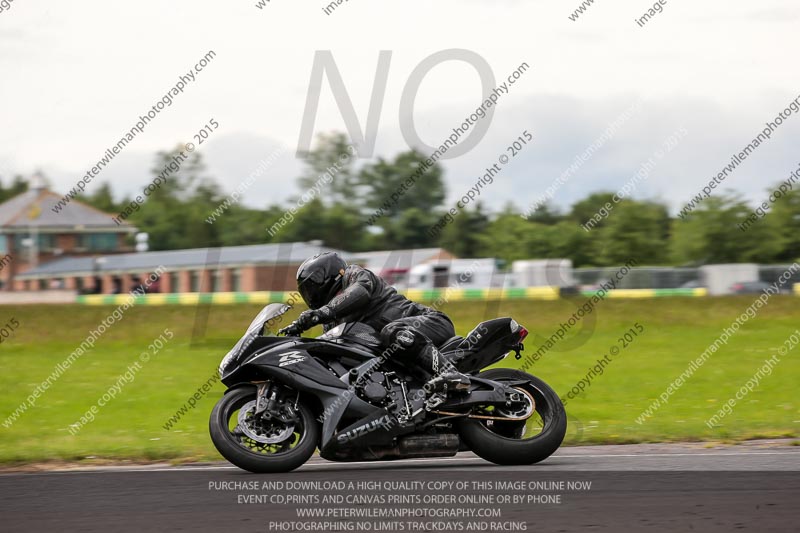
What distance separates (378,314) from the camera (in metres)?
8.55

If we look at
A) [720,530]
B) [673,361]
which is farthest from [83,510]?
[673,361]

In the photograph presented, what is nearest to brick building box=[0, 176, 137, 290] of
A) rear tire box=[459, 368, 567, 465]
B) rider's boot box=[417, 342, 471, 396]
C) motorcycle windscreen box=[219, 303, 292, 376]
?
motorcycle windscreen box=[219, 303, 292, 376]

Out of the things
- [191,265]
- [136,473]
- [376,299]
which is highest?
[376,299]

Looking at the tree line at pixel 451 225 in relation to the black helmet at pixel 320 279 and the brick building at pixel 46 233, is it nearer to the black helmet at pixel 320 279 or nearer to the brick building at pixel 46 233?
the brick building at pixel 46 233

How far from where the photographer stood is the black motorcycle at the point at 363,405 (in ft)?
25.6

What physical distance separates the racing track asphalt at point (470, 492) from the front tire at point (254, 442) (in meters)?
0.14

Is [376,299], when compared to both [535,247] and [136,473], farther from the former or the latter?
[535,247]

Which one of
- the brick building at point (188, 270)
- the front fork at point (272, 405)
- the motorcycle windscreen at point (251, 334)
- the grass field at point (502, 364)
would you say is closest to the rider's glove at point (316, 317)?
the motorcycle windscreen at point (251, 334)

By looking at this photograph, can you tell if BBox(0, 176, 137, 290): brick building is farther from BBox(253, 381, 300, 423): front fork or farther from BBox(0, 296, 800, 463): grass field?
BBox(253, 381, 300, 423): front fork

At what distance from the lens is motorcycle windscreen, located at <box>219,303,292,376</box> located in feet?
26.0

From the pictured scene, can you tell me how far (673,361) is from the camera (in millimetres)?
18891

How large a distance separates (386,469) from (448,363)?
103 cm

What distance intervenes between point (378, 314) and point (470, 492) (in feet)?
7.78

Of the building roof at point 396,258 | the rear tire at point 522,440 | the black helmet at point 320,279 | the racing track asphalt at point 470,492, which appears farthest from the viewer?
the building roof at point 396,258
